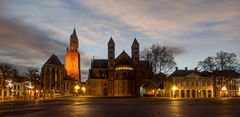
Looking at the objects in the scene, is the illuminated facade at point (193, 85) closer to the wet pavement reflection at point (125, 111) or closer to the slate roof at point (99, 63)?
the slate roof at point (99, 63)

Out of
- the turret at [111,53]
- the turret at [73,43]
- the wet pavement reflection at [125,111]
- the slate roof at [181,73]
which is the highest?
the turret at [73,43]

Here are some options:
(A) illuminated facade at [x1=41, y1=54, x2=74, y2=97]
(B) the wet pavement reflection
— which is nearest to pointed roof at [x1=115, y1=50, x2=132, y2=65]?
(A) illuminated facade at [x1=41, y1=54, x2=74, y2=97]

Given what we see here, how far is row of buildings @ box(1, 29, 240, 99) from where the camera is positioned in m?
98.4

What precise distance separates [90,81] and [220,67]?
193ft

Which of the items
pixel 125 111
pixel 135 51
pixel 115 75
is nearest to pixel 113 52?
pixel 135 51

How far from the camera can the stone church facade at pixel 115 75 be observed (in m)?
120

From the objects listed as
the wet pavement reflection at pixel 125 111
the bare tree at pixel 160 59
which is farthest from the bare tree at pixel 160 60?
the wet pavement reflection at pixel 125 111

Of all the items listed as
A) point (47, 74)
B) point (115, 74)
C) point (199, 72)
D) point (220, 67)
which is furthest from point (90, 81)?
point (220, 67)

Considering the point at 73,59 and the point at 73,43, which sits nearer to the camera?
the point at 73,59

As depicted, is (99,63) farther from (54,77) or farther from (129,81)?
(54,77)

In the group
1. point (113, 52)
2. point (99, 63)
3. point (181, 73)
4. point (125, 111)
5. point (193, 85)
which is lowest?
point (125, 111)

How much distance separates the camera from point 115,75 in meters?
122

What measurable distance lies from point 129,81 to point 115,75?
6461 millimetres

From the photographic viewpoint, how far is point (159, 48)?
91062 mm
